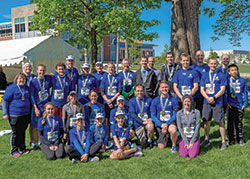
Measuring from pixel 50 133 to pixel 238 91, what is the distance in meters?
4.10

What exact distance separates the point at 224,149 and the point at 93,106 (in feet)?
9.79

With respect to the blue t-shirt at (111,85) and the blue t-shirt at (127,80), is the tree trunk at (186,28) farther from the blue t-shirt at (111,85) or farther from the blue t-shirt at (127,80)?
the blue t-shirt at (111,85)

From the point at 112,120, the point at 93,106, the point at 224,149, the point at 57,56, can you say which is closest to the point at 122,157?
the point at 112,120

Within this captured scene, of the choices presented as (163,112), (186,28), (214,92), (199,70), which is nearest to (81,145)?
(163,112)

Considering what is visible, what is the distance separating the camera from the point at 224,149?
5234mm

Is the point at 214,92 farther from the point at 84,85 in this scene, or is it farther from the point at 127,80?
the point at 84,85

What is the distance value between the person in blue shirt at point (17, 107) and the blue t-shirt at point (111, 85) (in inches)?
72.1

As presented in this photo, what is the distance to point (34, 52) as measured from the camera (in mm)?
13156

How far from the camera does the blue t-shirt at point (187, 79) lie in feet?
18.4

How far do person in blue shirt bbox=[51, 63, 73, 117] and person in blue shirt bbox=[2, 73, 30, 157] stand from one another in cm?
57

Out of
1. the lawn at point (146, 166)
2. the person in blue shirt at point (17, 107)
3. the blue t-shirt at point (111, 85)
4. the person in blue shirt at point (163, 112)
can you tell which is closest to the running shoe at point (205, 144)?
the lawn at point (146, 166)

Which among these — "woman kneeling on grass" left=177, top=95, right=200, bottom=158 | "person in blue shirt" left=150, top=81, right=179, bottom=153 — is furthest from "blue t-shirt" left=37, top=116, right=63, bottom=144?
"woman kneeling on grass" left=177, top=95, right=200, bottom=158

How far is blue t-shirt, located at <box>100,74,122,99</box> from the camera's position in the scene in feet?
20.1

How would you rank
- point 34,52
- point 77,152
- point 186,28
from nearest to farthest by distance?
point 77,152 → point 186,28 → point 34,52
